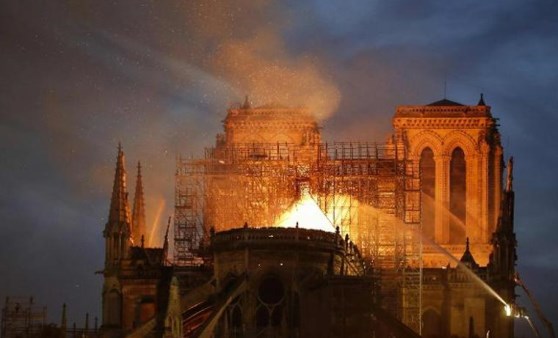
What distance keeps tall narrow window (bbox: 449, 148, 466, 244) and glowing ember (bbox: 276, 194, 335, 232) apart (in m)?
11.6

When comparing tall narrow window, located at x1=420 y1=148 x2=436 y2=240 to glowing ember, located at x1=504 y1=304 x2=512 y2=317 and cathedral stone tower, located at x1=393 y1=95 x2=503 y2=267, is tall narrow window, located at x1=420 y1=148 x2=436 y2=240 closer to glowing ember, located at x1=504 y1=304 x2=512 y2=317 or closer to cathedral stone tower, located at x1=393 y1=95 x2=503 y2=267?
cathedral stone tower, located at x1=393 y1=95 x2=503 y2=267

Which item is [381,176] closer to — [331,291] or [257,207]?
[257,207]

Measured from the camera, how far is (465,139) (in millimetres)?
94125

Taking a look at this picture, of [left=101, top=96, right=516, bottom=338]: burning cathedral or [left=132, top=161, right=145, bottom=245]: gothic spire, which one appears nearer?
[left=101, top=96, right=516, bottom=338]: burning cathedral

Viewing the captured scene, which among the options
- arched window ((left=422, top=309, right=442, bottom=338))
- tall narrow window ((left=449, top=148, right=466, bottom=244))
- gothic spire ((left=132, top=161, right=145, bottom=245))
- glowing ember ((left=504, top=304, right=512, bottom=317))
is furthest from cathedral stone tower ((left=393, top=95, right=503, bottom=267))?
gothic spire ((left=132, top=161, right=145, bottom=245))

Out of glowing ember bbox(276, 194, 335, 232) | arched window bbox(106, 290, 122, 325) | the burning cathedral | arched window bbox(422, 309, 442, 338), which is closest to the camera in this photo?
the burning cathedral

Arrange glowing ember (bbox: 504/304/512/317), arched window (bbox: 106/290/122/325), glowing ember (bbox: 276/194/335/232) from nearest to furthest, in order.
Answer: glowing ember (bbox: 504/304/512/317)
arched window (bbox: 106/290/122/325)
glowing ember (bbox: 276/194/335/232)

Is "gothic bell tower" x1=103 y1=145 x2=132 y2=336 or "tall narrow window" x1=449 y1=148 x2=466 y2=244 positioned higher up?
"tall narrow window" x1=449 y1=148 x2=466 y2=244

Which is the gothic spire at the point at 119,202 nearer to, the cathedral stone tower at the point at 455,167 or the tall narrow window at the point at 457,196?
the cathedral stone tower at the point at 455,167

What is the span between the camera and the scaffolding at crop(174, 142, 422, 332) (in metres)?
87.0

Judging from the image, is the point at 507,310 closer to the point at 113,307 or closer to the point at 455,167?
the point at 455,167

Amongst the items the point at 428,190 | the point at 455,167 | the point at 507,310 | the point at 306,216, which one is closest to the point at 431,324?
the point at 507,310

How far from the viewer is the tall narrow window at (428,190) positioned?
309 feet

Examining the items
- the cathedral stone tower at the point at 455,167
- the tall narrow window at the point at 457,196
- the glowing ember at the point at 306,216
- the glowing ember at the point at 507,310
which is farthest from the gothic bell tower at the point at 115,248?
the tall narrow window at the point at 457,196
